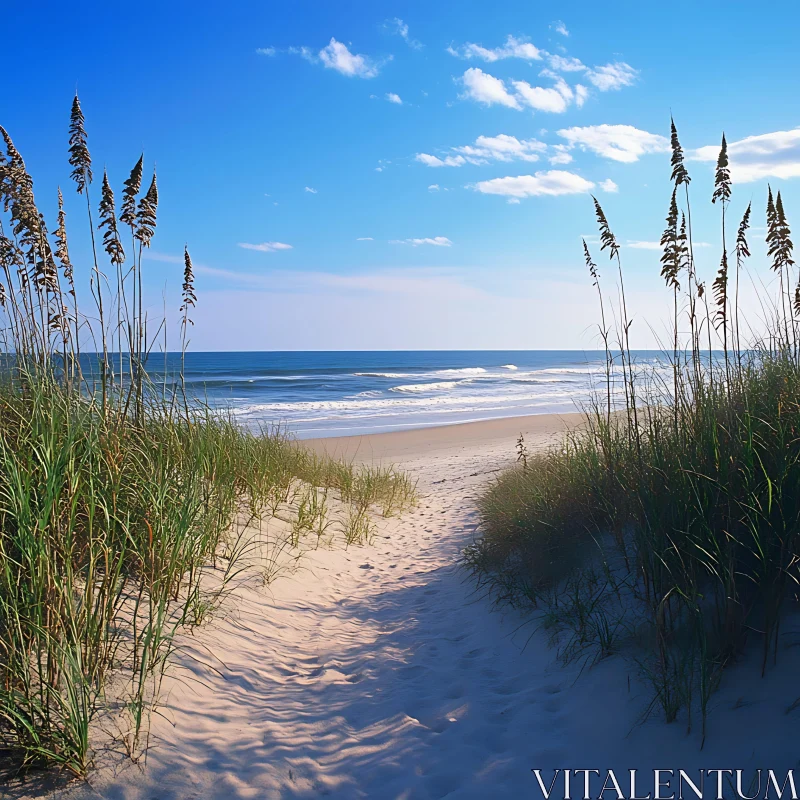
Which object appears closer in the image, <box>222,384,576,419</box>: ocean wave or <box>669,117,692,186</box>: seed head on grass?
<box>669,117,692,186</box>: seed head on grass

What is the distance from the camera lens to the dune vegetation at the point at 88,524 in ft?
8.21

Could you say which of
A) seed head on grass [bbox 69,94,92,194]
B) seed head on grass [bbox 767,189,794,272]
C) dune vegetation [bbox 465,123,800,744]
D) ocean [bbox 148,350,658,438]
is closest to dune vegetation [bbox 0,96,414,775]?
seed head on grass [bbox 69,94,92,194]

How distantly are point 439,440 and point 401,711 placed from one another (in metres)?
13.5

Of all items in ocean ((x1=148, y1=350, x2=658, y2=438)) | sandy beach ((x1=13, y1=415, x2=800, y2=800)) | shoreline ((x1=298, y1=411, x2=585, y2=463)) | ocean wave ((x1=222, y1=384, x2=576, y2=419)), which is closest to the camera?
sandy beach ((x1=13, y1=415, x2=800, y2=800))

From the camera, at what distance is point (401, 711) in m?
3.24

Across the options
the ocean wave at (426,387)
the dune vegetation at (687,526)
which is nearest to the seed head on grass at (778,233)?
the dune vegetation at (687,526)

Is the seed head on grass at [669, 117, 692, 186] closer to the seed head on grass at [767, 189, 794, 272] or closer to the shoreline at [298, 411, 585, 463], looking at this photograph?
the seed head on grass at [767, 189, 794, 272]

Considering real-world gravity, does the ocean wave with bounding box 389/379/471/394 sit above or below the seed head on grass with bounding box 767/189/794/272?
below

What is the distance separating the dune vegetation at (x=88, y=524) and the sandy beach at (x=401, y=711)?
0.24 metres

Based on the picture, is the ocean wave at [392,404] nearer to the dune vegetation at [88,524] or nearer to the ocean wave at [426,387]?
the ocean wave at [426,387]

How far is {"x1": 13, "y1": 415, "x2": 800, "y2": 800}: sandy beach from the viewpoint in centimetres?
249

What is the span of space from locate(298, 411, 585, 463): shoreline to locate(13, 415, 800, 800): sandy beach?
28.4 feet

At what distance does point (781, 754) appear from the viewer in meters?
2.22

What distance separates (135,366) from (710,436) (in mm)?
3843
